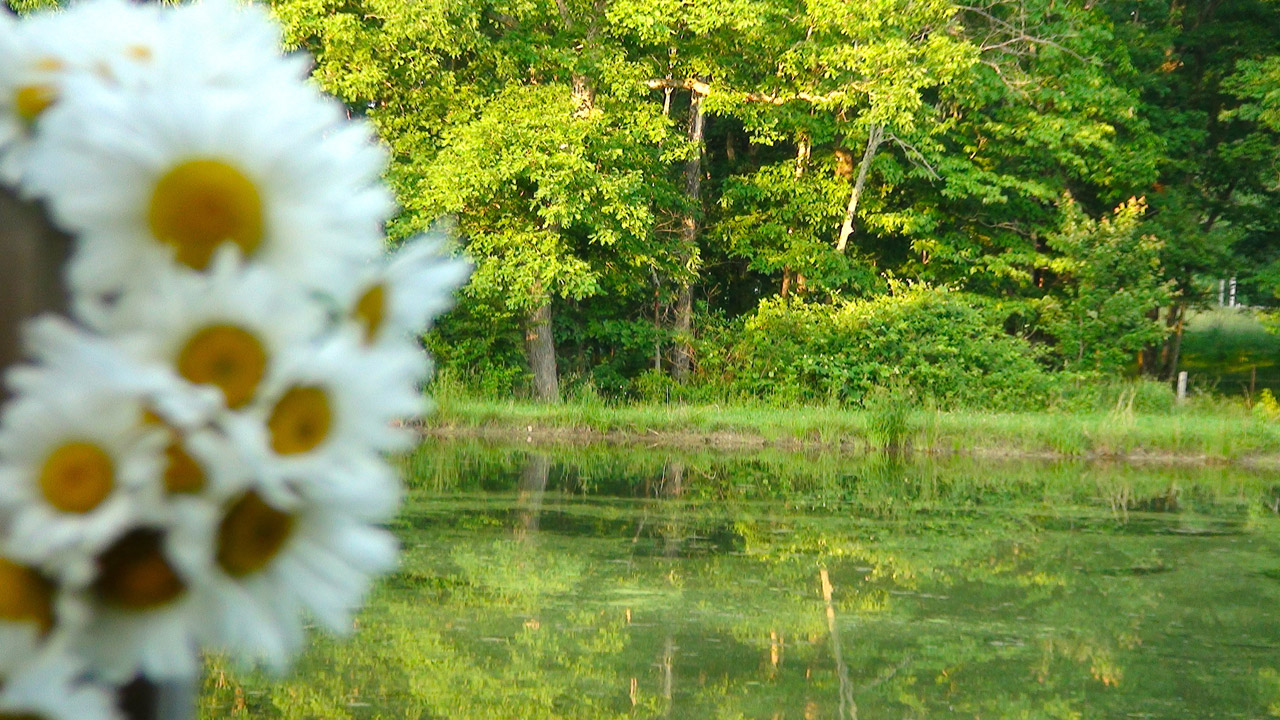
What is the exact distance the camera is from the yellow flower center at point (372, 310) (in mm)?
654

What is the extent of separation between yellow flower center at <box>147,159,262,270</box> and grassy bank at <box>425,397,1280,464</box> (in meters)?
12.5

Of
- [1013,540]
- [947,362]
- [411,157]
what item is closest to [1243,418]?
[947,362]

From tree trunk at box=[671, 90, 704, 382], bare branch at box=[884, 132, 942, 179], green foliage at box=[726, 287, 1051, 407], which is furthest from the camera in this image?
bare branch at box=[884, 132, 942, 179]

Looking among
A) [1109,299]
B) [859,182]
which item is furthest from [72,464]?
[859,182]

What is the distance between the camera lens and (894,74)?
1573cm

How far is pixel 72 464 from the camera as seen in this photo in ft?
1.82

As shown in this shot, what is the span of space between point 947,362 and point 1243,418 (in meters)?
3.01

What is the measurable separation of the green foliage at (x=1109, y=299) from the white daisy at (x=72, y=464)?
16124mm

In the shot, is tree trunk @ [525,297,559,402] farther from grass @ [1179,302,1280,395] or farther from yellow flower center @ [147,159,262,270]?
yellow flower center @ [147,159,262,270]

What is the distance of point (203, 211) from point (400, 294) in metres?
0.10

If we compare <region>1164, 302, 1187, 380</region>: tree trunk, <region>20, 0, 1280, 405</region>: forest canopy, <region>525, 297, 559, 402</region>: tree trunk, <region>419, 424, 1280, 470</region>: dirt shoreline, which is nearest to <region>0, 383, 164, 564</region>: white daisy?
<region>419, 424, 1280, 470</region>: dirt shoreline

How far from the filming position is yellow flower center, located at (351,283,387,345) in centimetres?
65

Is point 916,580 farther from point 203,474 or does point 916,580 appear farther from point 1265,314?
point 1265,314

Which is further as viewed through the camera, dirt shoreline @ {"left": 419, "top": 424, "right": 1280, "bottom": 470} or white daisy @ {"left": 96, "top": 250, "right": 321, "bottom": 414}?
dirt shoreline @ {"left": 419, "top": 424, "right": 1280, "bottom": 470}
